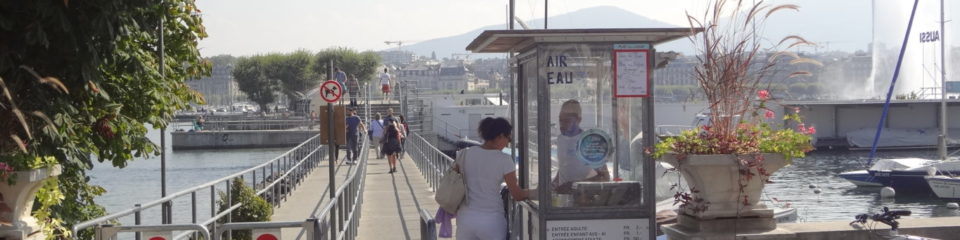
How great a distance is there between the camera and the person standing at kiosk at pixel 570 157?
7.45 meters

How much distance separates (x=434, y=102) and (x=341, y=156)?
45.4 meters

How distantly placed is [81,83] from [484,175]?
126 inches

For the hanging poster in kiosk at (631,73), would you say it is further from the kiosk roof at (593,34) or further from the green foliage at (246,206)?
the green foliage at (246,206)

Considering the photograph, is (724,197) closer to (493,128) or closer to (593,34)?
(593,34)

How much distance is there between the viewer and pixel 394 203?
18891 mm

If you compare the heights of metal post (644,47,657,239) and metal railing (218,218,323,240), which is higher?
metal post (644,47,657,239)

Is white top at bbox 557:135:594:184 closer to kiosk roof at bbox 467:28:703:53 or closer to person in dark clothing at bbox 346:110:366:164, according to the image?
kiosk roof at bbox 467:28:703:53

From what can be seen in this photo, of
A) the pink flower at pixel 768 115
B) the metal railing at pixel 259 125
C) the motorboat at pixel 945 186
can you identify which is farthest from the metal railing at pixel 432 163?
the metal railing at pixel 259 125

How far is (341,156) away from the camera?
3634 cm

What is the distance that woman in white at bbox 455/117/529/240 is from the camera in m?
7.29

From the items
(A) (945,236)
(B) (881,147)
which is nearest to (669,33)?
(A) (945,236)

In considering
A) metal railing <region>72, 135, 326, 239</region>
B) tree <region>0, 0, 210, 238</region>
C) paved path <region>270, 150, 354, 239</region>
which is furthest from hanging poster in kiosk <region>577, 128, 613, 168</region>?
paved path <region>270, 150, 354, 239</region>

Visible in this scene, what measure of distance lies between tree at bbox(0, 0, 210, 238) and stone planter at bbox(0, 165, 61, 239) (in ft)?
0.36

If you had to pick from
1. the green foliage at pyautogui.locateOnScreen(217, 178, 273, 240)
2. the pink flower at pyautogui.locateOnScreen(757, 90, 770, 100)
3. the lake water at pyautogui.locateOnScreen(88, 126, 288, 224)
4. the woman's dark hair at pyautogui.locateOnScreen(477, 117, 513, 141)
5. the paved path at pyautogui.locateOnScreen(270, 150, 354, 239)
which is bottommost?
the lake water at pyautogui.locateOnScreen(88, 126, 288, 224)
